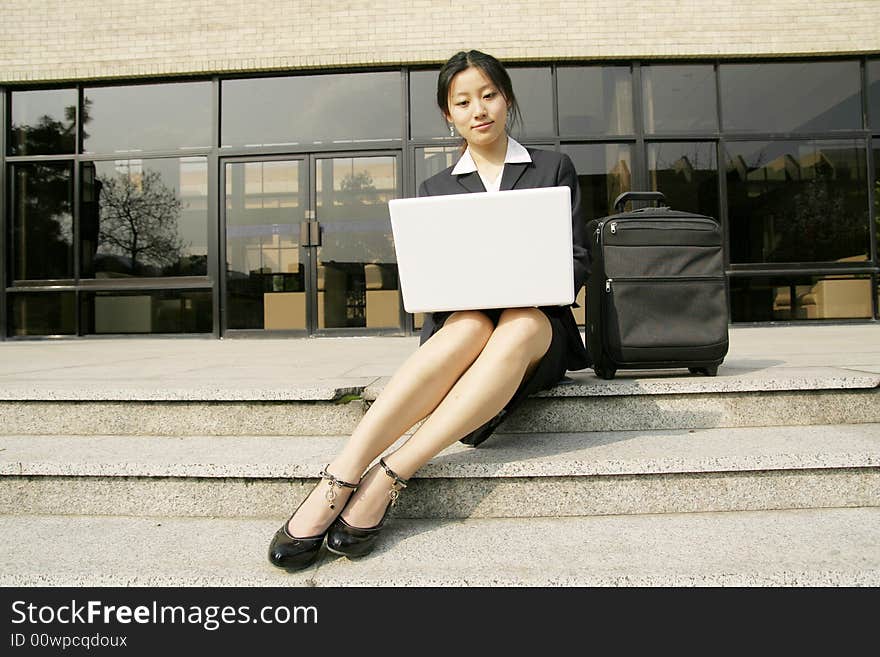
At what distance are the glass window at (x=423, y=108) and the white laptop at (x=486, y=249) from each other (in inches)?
193

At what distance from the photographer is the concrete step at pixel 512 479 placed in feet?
5.33

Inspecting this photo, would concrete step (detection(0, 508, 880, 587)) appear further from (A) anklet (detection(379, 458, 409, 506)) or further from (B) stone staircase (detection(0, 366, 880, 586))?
(A) anklet (detection(379, 458, 409, 506))

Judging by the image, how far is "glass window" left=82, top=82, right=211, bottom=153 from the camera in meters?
6.26

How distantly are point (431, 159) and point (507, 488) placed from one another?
5068mm

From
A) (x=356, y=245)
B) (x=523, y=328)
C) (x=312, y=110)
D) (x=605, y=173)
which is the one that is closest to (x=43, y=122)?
(x=312, y=110)

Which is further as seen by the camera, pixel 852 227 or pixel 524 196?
pixel 852 227

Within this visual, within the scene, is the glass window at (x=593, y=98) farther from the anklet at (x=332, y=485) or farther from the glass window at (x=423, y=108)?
the anklet at (x=332, y=485)

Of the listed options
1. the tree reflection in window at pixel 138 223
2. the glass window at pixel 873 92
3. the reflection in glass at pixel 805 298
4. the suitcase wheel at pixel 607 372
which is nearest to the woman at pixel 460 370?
the suitcase wheel at pixel 607 372

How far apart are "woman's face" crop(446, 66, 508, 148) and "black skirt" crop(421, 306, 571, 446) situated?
60 centimetres

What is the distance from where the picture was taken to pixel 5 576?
4.35ft
